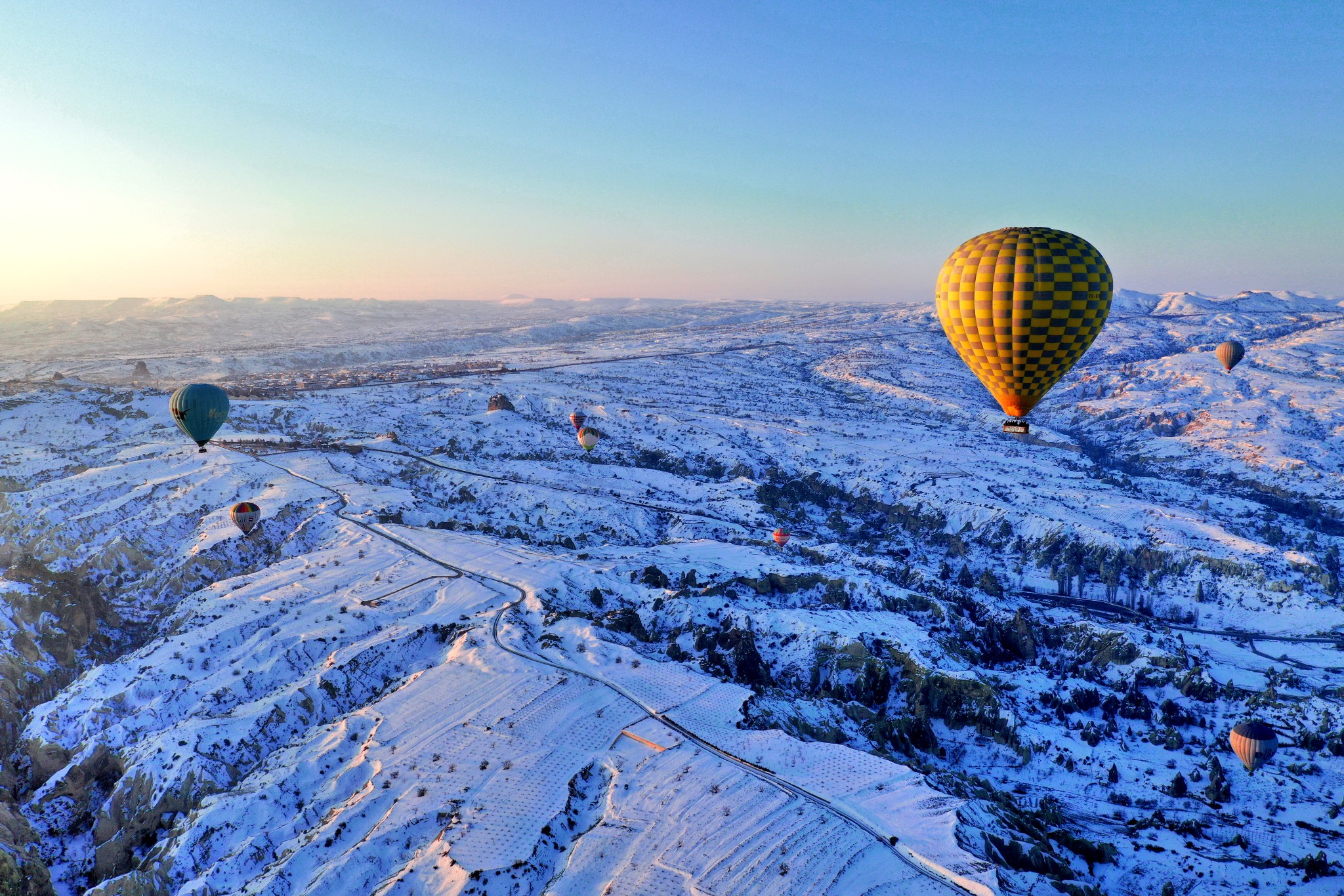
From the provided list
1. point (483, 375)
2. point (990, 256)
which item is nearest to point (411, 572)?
point (990, 256)

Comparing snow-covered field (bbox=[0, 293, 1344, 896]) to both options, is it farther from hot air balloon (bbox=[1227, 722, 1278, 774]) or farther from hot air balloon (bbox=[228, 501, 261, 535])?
hot air balloon (bbox=[228, 501, 261, 535])

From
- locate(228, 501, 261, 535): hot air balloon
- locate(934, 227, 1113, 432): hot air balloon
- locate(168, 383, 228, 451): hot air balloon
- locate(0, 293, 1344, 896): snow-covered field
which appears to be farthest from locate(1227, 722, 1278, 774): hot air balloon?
locate(168, 383, 228, 451): hot air balloon

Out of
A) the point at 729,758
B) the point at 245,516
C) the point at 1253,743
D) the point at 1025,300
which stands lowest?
the point at 1253,743

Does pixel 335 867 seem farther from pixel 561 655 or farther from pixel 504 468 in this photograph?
pixel 504 468

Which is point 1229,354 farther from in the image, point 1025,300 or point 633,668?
point 633,668

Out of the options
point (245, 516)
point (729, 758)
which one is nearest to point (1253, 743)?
point (729, 758)
